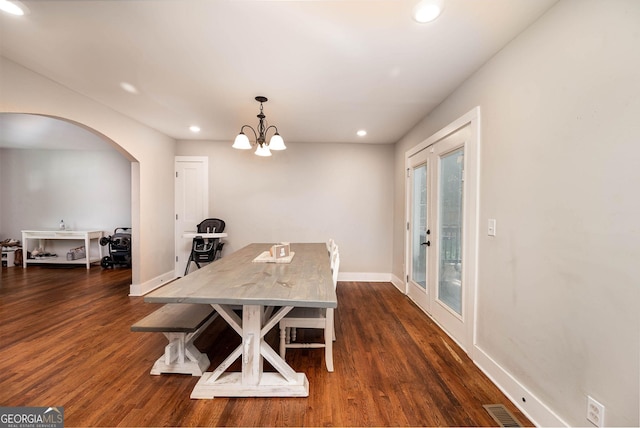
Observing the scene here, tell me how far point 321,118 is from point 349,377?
2.87 meters

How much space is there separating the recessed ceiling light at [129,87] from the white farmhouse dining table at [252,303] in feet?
6.63

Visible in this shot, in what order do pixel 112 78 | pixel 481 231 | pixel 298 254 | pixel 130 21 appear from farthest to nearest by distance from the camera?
pixel 298 254 < pixel 112 78 < pixel 481 231 < pixel 130 21

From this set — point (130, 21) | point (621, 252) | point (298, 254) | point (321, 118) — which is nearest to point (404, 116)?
point (321, 118)

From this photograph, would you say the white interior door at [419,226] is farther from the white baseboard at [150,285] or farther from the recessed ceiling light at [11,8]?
the white baseboard at [150,285]

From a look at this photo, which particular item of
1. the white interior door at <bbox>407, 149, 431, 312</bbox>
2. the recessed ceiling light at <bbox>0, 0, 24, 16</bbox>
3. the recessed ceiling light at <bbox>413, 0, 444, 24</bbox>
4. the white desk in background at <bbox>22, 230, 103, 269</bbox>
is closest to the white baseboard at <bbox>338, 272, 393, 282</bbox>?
the white interior door at <bbox>407, 149, 431, 312</bbox>

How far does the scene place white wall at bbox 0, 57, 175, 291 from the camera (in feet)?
7.04

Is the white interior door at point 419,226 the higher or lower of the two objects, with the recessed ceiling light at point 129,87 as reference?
lower

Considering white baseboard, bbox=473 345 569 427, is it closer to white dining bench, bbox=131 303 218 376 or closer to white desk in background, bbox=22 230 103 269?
white dining bench, bbox=131 303 218 376

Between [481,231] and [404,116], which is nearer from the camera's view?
[481,231]

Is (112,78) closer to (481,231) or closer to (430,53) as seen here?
(430,53)

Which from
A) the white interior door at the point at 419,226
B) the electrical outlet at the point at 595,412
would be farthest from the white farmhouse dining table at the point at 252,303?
the white interior door at the point at 419,226

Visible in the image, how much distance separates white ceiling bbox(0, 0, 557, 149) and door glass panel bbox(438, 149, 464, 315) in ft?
2.43

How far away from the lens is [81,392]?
5.55 ft

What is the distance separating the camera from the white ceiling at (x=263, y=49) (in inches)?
58.8
